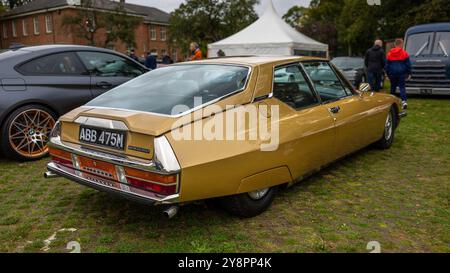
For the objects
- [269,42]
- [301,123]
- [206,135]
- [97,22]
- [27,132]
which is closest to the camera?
[206,135]

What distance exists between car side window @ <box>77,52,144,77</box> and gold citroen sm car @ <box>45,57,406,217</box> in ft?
7.83

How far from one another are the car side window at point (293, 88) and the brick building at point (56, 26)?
35874 mm

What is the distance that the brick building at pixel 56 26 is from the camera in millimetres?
41991

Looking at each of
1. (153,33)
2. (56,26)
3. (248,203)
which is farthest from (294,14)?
(248,203)

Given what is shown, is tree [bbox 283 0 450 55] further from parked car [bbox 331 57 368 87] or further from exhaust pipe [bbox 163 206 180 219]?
exhaust pipe [bbox 163 206 180 219]

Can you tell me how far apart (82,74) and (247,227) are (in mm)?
3943

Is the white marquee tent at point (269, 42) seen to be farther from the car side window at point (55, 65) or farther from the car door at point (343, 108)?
the car door at point (343, 108)

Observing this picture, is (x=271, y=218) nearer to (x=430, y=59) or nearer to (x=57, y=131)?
(x=57, y=131)

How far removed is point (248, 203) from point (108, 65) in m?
4.05

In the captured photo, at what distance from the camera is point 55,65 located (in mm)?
5812

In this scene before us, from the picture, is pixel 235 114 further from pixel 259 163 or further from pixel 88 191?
pixel 88 191

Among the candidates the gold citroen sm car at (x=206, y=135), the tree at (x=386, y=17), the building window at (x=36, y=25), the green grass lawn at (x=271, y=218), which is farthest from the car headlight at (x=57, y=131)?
the building window at (x=36, y=25)

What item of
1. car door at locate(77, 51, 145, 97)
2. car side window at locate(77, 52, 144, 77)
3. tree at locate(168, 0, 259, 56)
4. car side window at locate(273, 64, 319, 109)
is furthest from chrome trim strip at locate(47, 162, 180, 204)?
tree at locate(168, 0, 259, 56)

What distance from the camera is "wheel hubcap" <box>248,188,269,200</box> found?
3455 mm
